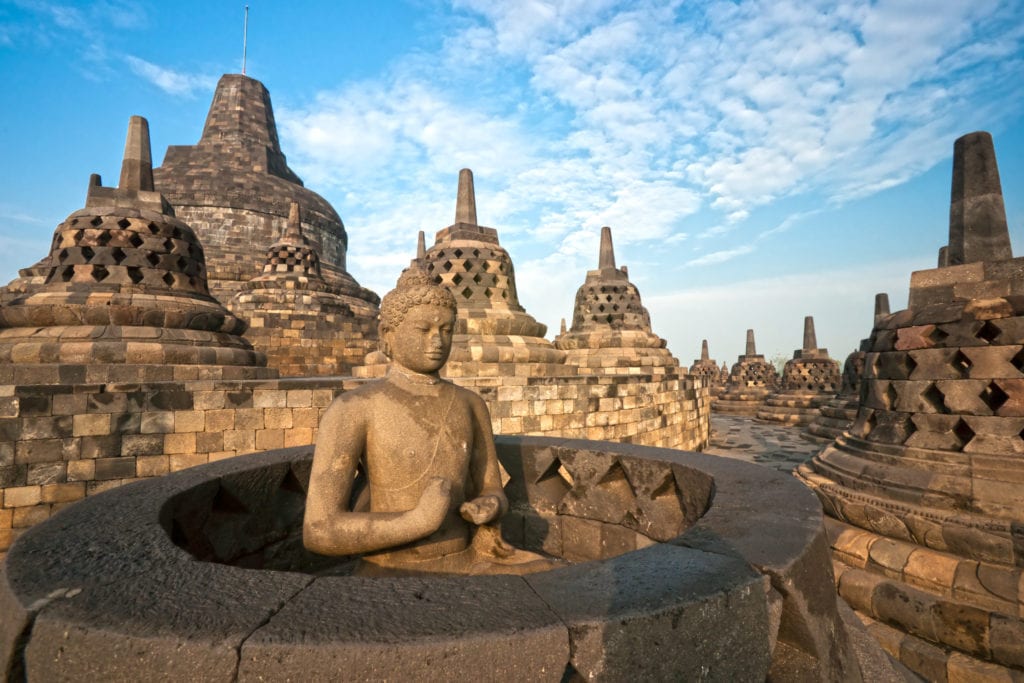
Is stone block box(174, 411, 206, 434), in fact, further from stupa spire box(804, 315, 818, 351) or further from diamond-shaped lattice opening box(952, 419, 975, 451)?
stupa spire box(804, 315, 818, 351)

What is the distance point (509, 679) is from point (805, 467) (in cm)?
517

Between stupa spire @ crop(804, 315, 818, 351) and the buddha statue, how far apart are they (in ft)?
69.6

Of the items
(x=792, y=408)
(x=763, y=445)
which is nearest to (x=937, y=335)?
(x=763, y=445)

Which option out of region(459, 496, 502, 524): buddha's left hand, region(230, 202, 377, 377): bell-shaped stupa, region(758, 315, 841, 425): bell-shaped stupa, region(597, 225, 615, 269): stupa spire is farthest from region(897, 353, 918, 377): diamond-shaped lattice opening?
region(230, 202, 377, 377): bell-shaped stupa

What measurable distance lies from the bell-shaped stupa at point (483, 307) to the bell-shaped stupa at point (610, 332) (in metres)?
3.09

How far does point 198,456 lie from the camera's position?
17.1ft

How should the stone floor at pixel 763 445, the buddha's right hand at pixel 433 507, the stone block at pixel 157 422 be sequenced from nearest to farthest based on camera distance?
1. the buddha's right hand at pixel 433 507
2. the stone block at pixel 157 422
3. the stone floor at pixel 763 445

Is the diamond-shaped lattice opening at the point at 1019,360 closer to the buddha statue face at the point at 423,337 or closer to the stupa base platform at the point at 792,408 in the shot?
the buddha statue face at the point at 423,337

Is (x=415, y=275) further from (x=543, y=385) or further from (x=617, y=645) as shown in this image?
(x=543, y=385)

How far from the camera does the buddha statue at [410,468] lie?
186cm

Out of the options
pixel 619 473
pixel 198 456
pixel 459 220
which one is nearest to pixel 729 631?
pixel 619 473

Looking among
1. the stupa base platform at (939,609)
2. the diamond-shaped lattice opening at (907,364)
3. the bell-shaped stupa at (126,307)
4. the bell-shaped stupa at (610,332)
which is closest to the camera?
the stupa base platform at (939,609)

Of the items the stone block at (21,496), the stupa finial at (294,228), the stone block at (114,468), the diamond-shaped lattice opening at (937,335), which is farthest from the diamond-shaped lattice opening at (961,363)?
the stupa finial at (294,228)

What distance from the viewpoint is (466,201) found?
891 centimetres
